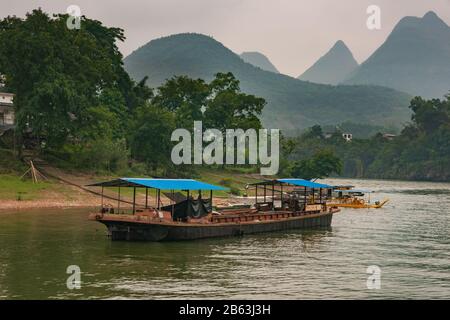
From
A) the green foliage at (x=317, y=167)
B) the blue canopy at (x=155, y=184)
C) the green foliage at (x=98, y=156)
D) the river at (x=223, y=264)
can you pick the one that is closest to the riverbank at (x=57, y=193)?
the green foliage at (x=98, y=156)

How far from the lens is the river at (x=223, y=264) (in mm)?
25016

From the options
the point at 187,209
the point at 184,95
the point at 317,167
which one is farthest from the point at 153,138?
the point at 317,167

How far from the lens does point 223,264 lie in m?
31.4

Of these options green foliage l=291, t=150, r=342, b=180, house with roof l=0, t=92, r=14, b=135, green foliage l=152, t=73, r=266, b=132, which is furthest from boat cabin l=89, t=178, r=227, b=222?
green foliage l=291, t=150, r=342, b=180

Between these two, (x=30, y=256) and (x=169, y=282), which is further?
(x=30, y=256)

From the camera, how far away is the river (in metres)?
25.0

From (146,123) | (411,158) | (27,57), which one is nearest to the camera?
(27,57)

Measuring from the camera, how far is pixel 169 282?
2653 centimetres

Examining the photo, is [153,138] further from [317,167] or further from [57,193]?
[317,167]

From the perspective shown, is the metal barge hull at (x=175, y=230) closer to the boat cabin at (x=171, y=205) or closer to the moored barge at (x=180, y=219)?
the moored barge at (x=180, y=219)

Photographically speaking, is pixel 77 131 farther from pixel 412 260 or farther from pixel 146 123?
pixel 412 260
